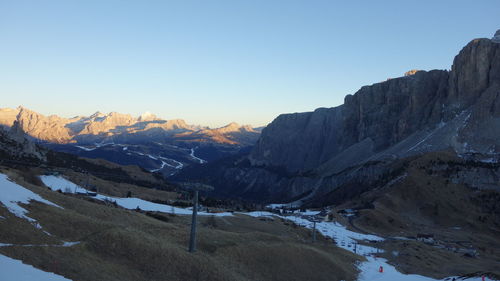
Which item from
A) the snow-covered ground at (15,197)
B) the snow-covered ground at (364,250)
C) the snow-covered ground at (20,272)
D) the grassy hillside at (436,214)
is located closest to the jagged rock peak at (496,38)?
the grassy hillside at (436,214)

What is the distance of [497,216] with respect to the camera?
120 meters

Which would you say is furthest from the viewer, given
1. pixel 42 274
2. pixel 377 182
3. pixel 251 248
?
pixel 377 182

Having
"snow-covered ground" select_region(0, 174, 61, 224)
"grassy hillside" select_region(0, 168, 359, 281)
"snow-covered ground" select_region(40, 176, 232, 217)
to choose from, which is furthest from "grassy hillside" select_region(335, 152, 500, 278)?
"snow-covered ground" select_region(0, 174, 61, 224)

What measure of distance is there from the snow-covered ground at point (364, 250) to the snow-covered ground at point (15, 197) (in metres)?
34.1

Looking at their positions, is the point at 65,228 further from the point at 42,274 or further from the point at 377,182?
the point at 377,182

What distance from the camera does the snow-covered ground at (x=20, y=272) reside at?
1842 centimetres

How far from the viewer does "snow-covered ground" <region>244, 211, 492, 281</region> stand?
168 feet

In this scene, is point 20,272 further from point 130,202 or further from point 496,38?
point 496,38

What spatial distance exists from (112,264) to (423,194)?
122 m

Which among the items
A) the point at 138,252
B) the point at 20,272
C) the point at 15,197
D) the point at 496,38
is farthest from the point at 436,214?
the point at 20,272

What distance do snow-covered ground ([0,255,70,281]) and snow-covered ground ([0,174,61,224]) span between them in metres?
7.37

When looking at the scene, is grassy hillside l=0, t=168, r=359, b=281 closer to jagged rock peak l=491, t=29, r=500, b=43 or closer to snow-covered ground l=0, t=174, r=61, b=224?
snow-covered ground l=0, t=174, r=61, b=224

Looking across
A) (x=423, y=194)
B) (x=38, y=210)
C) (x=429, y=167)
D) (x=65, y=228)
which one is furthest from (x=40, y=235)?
(x=429, y=167)

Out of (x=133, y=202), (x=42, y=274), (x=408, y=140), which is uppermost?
(x=408, y=140)
